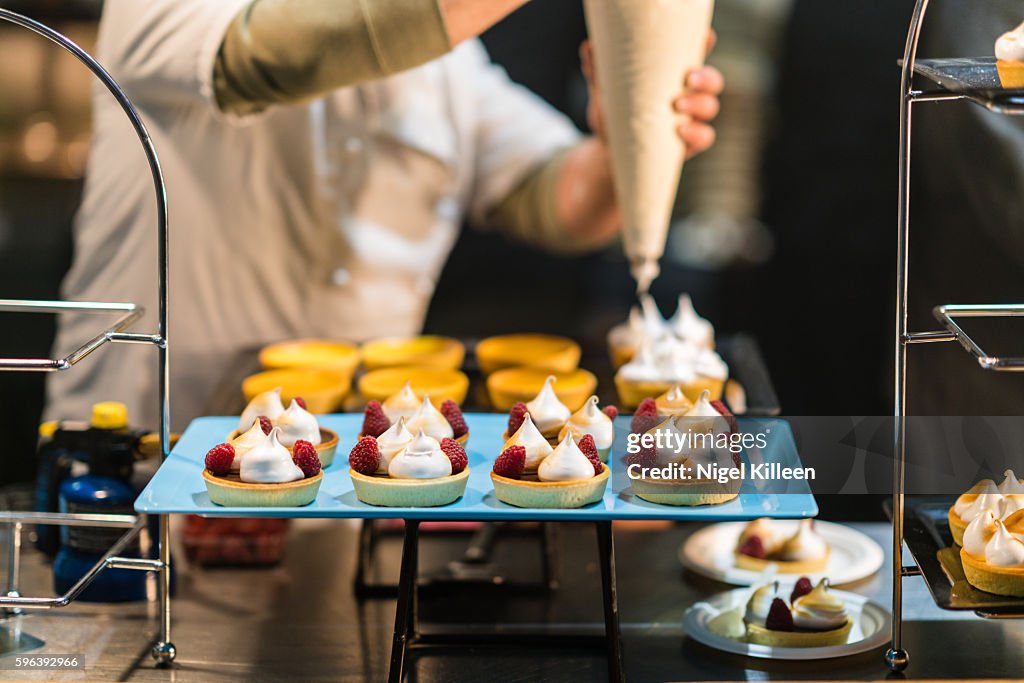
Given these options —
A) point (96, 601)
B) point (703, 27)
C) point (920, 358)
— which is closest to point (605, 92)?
point (703, 27)

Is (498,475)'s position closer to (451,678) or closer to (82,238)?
(451,678)

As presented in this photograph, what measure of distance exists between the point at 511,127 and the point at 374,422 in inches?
37.7

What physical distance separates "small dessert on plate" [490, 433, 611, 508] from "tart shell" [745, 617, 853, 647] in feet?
1.30

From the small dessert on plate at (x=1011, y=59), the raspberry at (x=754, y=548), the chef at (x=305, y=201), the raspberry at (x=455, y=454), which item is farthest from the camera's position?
the chef at (x=305, y=201)

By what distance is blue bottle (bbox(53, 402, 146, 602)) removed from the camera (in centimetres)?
191

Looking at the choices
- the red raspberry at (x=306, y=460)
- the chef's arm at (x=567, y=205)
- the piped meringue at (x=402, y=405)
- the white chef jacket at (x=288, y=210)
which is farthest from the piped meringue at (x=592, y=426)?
the white chef jacket at (x=288, y=210)

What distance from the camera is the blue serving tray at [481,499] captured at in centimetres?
148

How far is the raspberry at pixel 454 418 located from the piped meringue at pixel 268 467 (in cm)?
27

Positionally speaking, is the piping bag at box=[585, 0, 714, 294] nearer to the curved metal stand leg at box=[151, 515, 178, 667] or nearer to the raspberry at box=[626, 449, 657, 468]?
the raspberry at box=[626, 449, 657, 468]

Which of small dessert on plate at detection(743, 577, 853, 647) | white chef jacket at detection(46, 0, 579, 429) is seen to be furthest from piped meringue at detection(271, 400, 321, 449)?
white chef jacket at detection(46, 0, 579, 429)

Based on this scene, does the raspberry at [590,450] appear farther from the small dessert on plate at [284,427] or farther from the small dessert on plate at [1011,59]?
the small dessert on plate at [1011,59]

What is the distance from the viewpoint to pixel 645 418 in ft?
5.49

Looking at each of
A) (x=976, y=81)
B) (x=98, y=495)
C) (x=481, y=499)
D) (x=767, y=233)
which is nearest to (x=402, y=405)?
(x=481, y=499)

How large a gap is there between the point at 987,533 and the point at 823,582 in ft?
0.92
